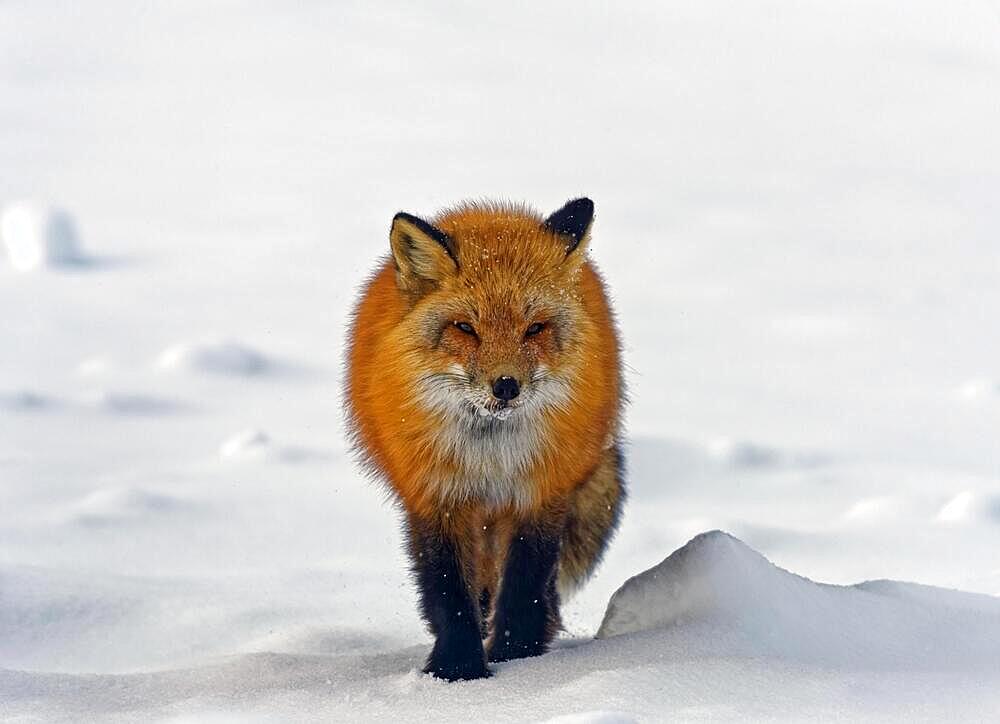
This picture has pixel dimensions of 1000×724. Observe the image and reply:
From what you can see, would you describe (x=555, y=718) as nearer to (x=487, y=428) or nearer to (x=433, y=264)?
(x=487, y=428)

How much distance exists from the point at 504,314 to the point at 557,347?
0.28 m

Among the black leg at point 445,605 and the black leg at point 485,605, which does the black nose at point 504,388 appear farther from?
the black leg at point 485,605

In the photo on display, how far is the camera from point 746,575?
17.3 ft

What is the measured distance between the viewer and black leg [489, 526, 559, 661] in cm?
536

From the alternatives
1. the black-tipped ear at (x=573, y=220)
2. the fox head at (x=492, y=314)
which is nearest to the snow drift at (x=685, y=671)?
the fox head at (x=492, y=314)

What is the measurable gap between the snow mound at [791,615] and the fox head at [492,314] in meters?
1.01

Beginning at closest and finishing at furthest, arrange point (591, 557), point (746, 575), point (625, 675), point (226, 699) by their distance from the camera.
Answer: point (625, 675) < point (226, 699) < point (746, 575) < point (591, 557)

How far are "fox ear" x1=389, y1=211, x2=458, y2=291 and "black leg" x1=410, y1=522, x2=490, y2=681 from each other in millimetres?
1027

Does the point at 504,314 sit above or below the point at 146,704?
above

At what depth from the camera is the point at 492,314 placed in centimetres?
479

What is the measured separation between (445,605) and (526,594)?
399mm

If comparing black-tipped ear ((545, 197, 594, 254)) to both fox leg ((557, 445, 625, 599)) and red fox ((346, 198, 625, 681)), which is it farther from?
fox leg ((557, 445, 625, 599))

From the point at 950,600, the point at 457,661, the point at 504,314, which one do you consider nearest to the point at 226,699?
the point at 457,661

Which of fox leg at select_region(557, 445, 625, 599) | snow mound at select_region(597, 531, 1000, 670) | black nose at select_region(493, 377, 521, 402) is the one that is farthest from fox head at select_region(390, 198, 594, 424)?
snow mound at select_region(597, 531, 1000, 670)
